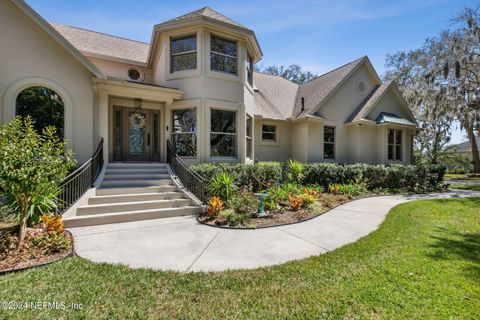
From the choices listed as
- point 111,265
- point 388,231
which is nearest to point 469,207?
point 388,231

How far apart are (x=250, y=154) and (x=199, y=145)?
314 centimetres

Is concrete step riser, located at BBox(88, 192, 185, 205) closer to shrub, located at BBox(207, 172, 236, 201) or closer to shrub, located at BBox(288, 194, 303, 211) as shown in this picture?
shrub, located at BBox(207, 172, 236, 201)

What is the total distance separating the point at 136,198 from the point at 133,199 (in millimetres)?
91

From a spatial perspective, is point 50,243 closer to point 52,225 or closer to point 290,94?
point 52,225

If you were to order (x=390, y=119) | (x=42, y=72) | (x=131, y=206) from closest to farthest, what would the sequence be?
(x=131, y=206), (x=42, y=72), (x=390, y=119)

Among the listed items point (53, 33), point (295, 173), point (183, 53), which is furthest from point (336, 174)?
point (53, 33)

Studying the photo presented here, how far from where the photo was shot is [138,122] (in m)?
11.4

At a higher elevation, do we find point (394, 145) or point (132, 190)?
point (394, 145)

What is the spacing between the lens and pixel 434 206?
31.5 ft

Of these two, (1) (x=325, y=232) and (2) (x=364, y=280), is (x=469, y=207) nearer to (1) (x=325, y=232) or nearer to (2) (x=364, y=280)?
(1) (x=325, y=232)

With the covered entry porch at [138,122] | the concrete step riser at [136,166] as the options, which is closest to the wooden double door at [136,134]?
the covered entry porch at [138,122]


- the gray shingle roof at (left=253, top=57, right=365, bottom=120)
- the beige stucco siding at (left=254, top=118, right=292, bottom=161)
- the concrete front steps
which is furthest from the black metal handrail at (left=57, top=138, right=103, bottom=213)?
the gray shingle roof at (left=253, top=57, right=365, bottom=120)

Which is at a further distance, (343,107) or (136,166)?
(343,107)

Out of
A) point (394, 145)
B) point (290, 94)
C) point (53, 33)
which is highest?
point (290, 94)
